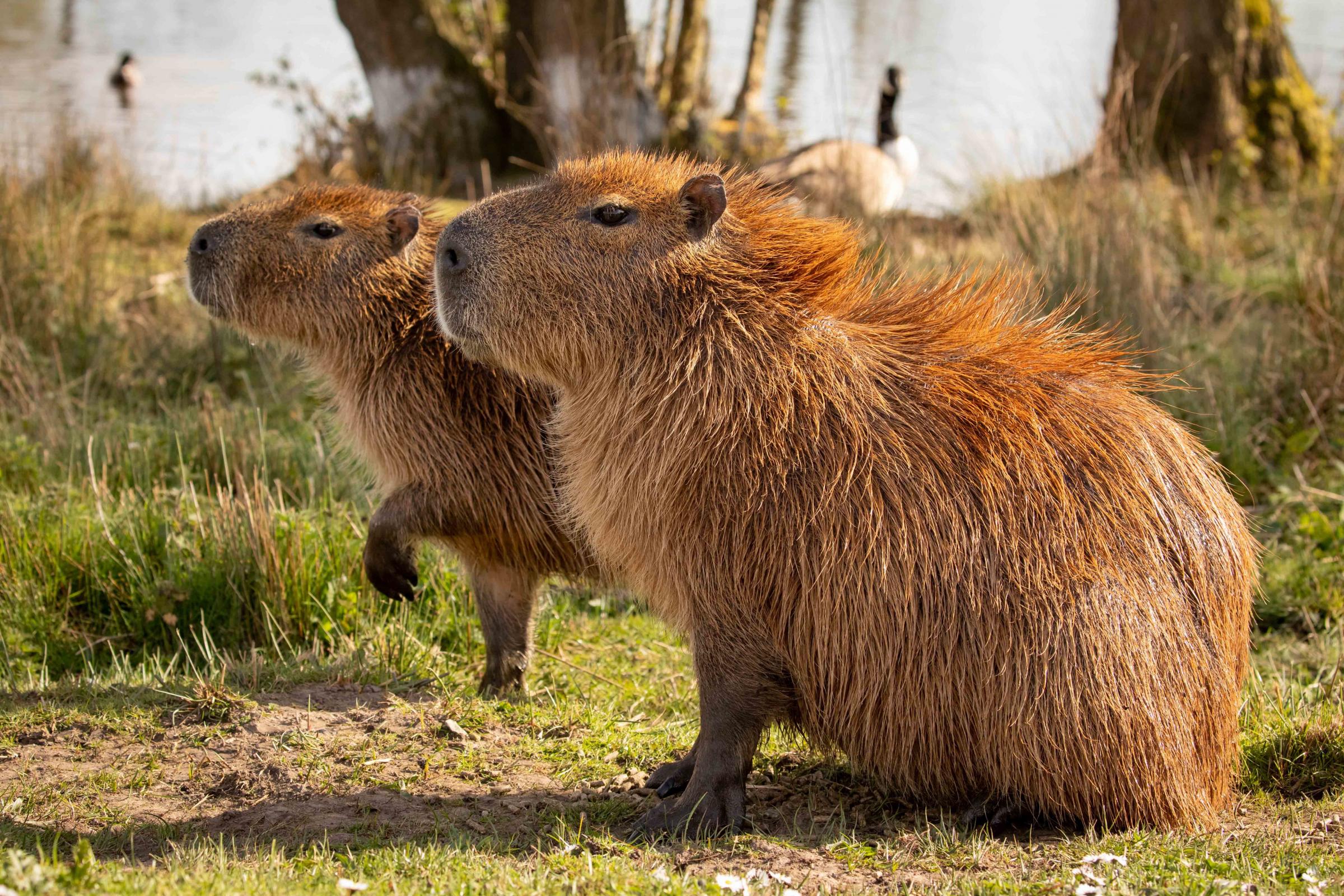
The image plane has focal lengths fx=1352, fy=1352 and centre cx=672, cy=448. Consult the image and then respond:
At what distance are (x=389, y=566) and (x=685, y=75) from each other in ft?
28.2

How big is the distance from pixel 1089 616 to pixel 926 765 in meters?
0.54

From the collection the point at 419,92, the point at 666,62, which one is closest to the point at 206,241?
the point at 419,92

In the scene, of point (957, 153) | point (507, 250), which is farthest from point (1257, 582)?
point (957, 153)

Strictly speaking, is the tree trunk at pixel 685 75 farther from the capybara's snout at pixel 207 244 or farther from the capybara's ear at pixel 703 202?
the capybara's ear at pixel 703 202

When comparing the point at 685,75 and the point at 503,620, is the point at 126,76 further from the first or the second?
the point at 503,620

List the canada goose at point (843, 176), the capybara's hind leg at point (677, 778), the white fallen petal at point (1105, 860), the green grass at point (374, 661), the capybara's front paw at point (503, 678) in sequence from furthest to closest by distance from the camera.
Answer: the canada goose at point (843, 176)
the capybara's front paw at point (503, 678)
the capybara's hind leg at point (677, 778)
the green grass at point (374, 661)
the white fallen petal at point (1105, 860)

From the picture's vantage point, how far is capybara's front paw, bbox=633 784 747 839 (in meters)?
3.29

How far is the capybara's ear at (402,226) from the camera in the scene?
4398mm

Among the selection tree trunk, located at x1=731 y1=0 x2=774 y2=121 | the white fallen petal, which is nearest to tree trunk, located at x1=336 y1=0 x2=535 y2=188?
tree trunk, located at x1=731 y1=0 x2=774 y2=121

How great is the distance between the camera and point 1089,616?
3.14 metres

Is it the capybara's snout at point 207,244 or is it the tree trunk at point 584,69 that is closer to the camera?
the capybara's snout at point 207,244

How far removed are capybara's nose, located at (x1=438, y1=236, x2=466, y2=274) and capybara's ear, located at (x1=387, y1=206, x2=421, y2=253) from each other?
3.39ft

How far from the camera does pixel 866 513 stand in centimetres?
324

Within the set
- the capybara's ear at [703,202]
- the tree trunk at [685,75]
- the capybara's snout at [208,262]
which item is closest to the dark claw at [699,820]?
the capybara's ear at [703,202]
